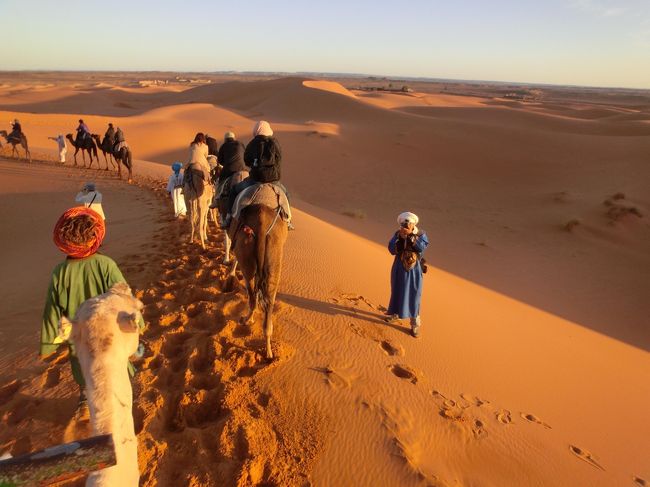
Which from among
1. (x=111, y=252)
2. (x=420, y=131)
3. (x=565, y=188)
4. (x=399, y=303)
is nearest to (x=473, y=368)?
(x=399, y=303)

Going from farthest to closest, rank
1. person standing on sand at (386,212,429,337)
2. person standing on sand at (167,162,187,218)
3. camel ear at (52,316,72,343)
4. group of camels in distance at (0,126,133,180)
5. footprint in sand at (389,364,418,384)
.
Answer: group of camels in distance at (0,126,133,180) < person standing on sand at (167,162,187,218) < person standing on sand at (386,212,429,337) < footprint in sand at (389,364,418,384) < camel ear at (52,316,72,343)

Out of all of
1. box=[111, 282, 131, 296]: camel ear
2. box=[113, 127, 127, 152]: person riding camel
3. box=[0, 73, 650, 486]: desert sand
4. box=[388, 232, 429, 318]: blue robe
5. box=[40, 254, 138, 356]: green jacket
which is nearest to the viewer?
box=[111, 282, 131, 296]: camel ear

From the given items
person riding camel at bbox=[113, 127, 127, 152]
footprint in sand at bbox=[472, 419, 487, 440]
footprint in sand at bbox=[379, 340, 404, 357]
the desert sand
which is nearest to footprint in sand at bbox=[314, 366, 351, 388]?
the desert sand

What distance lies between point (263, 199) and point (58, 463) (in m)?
3.73

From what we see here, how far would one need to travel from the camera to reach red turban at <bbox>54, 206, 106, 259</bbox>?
2.78 metres

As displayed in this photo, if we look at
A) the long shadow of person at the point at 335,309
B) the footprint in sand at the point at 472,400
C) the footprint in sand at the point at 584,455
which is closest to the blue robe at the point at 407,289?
the long shadow of person at the point at 335,309

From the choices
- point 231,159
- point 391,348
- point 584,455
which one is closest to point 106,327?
point 391,348

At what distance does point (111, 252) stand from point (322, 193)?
12.6 meters

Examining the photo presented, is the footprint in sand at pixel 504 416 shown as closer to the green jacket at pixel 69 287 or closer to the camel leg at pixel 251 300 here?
the camel leg at pixel 251 300

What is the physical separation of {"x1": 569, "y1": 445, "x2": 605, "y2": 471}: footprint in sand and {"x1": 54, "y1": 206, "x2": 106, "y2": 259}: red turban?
16.4ft

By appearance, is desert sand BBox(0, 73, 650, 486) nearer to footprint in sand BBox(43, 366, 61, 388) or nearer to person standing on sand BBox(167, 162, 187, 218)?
footprint in sand BBox(43, 366, 61, 388)

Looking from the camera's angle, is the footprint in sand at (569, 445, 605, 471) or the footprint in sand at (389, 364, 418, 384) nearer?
the footprint in sand at (569, 445, 605, 471)

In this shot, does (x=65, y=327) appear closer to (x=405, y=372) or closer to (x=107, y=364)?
(x=107, y=364)

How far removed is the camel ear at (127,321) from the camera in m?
1.88
